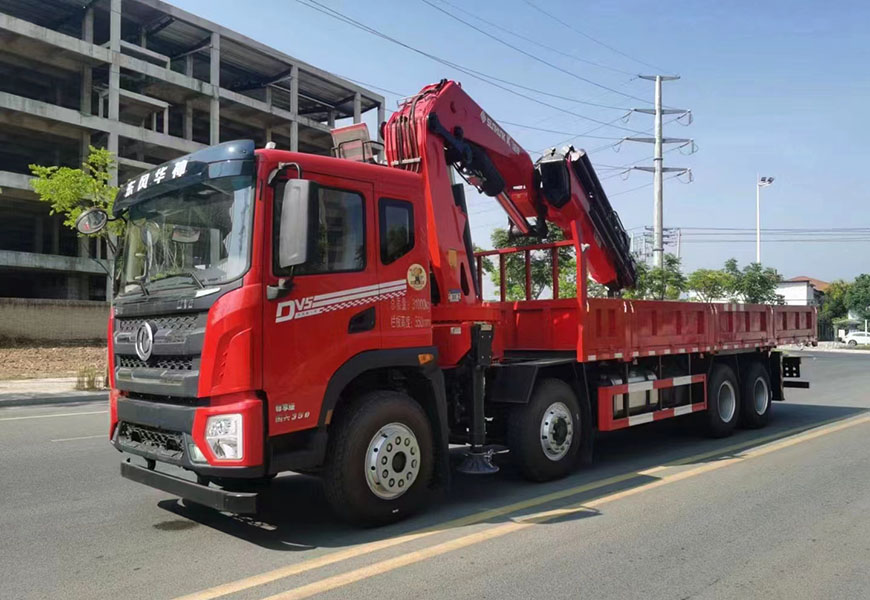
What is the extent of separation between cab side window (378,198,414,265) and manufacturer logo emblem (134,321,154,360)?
181cm

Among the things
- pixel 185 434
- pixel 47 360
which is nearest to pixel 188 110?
pixel 47 360

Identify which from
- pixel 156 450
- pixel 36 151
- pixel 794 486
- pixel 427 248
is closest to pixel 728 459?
pixel 794 486

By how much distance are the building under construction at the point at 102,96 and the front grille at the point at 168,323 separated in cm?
3240

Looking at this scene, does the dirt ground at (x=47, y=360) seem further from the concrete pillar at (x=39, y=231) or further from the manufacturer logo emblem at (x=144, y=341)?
the concrete pillar at (x=39, y=231)

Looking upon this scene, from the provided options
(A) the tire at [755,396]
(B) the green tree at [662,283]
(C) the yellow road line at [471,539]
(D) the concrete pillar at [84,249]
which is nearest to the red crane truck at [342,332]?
(C) the yellow road line at [471,539]

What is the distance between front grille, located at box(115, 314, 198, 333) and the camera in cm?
474

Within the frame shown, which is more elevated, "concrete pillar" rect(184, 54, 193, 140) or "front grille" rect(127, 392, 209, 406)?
"concrete pillar" rect(184, 54, 193, 140)

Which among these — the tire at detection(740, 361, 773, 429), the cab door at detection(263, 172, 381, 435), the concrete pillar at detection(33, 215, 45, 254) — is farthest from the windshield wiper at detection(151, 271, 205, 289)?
the concrete pillar at detection(33, 215, 45, 254)

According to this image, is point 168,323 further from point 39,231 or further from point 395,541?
point 39,231

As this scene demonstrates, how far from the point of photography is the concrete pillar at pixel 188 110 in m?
41.1

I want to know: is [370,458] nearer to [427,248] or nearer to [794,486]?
[427,248]

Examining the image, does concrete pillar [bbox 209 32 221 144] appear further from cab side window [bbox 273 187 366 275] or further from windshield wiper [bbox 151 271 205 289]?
cab side window [bbox 273 187 366 275]

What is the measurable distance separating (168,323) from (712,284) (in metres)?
39.7

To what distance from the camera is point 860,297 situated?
215ft
